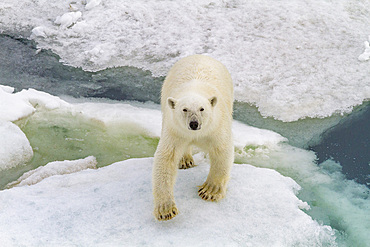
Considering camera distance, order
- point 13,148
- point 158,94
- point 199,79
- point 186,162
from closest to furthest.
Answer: point 199,79
point 186,162
point 13,148
point 158,94

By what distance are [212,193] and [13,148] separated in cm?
253

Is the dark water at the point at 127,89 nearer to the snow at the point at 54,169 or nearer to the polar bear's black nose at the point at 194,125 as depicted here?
the snow at the point at 54,169

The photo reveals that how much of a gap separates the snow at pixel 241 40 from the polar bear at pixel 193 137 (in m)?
2.23

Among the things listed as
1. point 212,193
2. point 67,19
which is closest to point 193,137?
point 212,193

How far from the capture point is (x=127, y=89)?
6746 mm

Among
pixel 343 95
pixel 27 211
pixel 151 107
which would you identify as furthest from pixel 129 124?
pixel 343 95

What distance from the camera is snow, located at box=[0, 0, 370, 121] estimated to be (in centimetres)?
646

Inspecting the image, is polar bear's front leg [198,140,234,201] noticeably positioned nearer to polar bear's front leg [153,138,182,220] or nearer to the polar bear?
the polar bear

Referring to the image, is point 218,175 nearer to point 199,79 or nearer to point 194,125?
point 194,125

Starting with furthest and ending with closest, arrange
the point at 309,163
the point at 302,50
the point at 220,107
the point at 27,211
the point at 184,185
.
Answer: the point at 302,50 < the point at 309,163 < the point at 184,185 < the point at 220,107 < the point at 27,211

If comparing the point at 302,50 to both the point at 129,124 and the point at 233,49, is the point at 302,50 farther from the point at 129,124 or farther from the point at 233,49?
the point at 129,124

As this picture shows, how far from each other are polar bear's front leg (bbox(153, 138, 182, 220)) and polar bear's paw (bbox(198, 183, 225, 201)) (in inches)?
15.4

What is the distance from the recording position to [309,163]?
5.14m

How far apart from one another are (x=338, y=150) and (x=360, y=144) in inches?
13.4
